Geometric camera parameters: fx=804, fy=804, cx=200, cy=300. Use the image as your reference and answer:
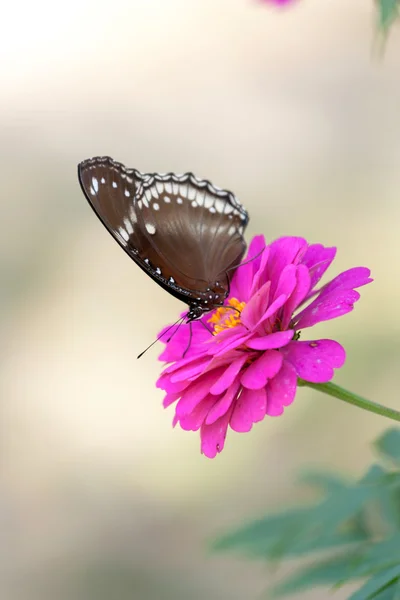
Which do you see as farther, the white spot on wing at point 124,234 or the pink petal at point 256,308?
the white spot on wing at point 124,234

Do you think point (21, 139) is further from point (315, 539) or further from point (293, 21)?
point (315, 539)

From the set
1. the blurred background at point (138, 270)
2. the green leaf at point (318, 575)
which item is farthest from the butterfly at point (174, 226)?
the blurred background at point (138, 270)

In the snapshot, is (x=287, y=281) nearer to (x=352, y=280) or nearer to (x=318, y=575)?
(x=352, y=280)

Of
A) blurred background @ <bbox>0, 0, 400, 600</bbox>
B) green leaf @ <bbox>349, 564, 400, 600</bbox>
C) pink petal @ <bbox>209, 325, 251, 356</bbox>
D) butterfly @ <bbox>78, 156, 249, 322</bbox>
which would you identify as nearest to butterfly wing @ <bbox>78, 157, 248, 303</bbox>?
butterfly @ <bbox>78, 156, 249, 322</bbox>

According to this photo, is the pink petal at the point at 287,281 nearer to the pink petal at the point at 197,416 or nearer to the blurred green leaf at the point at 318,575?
the pink petal at the point at 197,416

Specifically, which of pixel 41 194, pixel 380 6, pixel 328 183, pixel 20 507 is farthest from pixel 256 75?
pixel 380 6

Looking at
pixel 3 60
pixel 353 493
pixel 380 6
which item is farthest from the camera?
pixel 3 60

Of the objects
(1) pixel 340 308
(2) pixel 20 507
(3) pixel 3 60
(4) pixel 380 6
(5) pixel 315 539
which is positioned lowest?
(2) pixel 20 507
